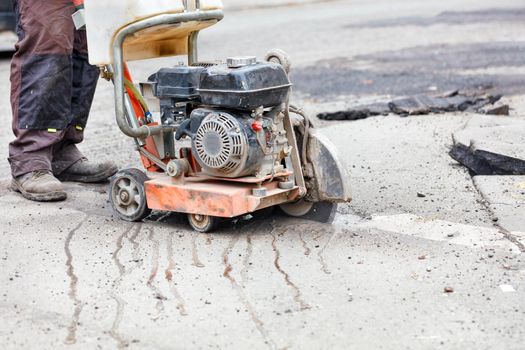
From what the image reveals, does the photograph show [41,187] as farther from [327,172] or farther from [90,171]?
[327,172]

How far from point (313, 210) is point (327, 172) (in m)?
0.28

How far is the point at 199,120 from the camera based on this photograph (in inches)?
174

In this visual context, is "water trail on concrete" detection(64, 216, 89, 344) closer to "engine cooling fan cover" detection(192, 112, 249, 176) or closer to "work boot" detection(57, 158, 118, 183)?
"engine cooling fan cover" detection(192, 112, 249, 176)

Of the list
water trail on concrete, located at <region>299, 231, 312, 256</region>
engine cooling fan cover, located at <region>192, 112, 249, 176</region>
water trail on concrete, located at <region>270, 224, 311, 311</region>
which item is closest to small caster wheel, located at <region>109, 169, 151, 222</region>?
engine cooling fan cover, located at <region>192, 112, 249, 176</region>

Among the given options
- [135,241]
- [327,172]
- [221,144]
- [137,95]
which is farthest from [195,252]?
[137,95]

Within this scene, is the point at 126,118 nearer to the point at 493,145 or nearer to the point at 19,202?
the point at 19,202

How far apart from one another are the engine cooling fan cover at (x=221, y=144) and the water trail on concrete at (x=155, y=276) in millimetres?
462

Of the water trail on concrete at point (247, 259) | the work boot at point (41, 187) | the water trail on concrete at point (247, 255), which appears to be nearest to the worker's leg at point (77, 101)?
the work boot at point (41, 187)

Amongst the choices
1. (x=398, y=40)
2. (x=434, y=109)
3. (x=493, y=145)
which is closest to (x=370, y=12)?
(x=398, y=40)

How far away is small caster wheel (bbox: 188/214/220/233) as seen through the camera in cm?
452

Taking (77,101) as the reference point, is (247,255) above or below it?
below

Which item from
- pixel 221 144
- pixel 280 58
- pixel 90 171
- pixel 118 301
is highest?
→ pixel 280 58

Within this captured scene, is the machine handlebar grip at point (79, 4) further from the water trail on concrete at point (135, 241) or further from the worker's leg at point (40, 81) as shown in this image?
the water trail on concrete at point (135, 241)

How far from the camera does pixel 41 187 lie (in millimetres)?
5242
